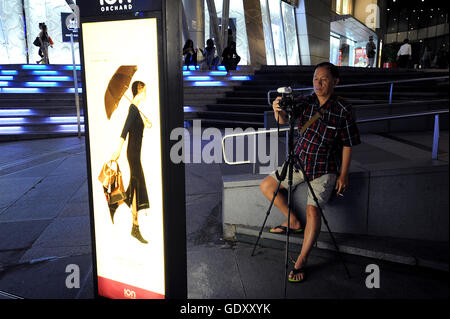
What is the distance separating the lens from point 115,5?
203 centimetres

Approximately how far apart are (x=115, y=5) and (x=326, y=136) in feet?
6.50

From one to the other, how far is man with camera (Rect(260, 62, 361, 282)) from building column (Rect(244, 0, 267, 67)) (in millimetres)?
18870

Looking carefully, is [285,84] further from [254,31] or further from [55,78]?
[55,78]

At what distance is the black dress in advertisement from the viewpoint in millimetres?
2145

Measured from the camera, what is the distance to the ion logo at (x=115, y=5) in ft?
6.54

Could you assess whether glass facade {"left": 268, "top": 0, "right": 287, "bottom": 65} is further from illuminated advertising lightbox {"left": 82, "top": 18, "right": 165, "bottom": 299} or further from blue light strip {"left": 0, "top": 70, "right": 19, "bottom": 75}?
illuminated advertising lightbox {"left": 82, "top": 18, "right": 165, "bottom": 299}

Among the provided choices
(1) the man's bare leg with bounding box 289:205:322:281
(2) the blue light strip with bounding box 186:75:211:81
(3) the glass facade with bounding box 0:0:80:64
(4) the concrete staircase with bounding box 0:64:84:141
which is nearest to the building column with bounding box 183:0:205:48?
(2) the blue light strip with bounding box 186:75:211:81

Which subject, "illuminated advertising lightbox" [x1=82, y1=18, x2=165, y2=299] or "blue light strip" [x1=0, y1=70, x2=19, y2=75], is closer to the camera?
"illuminated advertising lightbox" [x1=82, y1=18, x2=165, y2=299]

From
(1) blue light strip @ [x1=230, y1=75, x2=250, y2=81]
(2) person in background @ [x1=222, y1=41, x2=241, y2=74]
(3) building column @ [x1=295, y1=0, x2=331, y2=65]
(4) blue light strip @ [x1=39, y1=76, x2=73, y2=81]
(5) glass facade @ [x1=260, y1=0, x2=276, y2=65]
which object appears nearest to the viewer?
(4) blue light strip @ [x1=39, y1=76, x2=73, y2=81]
